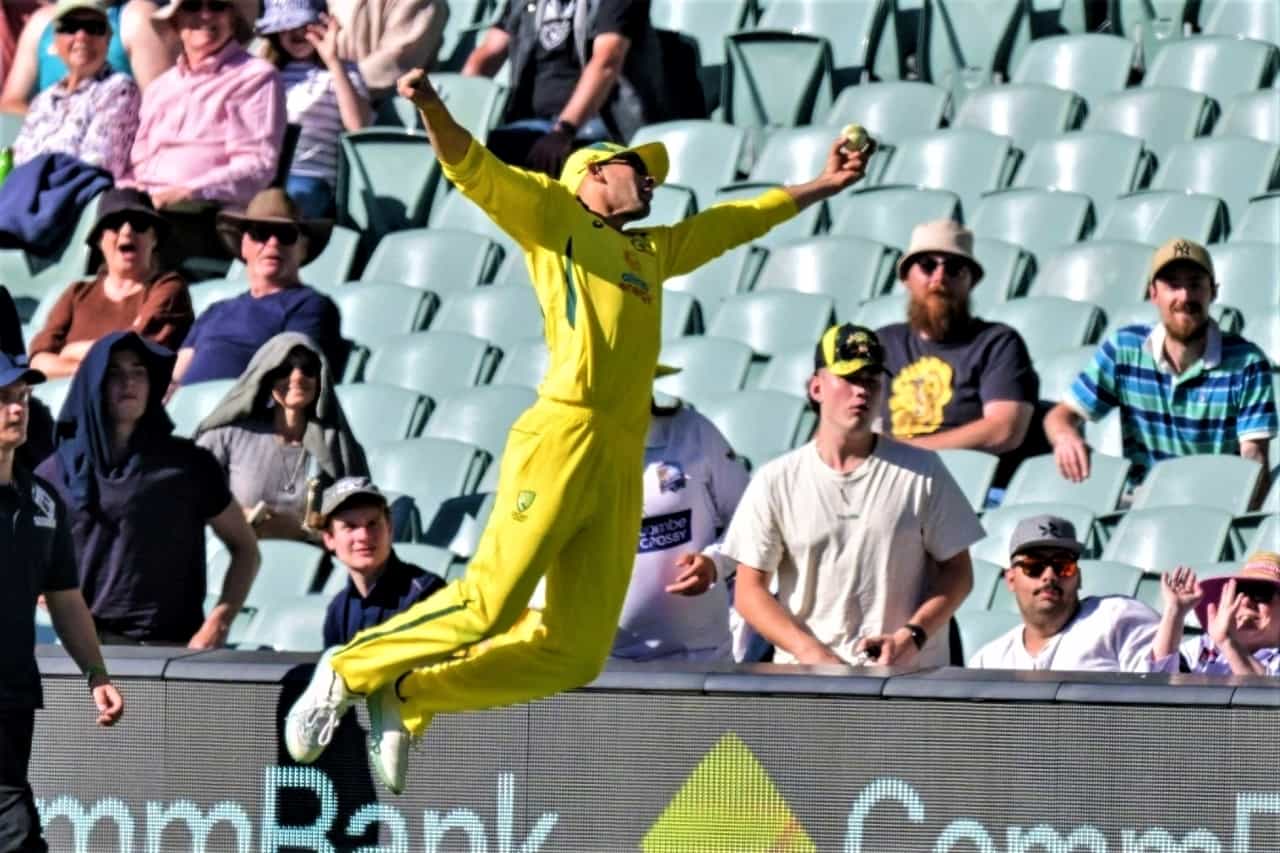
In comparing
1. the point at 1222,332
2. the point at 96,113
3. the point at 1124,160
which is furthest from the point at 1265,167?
the point at 96,113

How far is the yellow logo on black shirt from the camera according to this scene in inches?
328

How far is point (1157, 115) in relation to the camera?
10148 mm

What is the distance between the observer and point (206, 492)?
7.78 m

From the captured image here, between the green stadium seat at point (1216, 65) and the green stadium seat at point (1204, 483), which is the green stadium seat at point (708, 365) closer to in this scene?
the green stadium seat at point (1204, 483)

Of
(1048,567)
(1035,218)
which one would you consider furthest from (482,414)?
(1048,567)

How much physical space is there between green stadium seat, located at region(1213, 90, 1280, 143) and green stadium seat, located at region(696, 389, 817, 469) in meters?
2.33

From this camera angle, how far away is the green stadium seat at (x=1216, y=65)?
33.6ft

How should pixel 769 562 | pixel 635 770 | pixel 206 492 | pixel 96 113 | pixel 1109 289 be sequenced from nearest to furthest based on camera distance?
pixel 635 770, pixel 769 562, pixel 206 492, pixel 1109 289, pixel 96 113

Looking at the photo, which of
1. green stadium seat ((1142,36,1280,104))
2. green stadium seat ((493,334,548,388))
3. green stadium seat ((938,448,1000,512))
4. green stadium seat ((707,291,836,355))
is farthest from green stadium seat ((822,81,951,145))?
green stadium seat ((938,448,1000,512))

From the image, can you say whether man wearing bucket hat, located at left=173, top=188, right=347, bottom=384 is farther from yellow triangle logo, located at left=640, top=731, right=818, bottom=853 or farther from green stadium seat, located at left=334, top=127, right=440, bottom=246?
yellow triangle logo, located at left=640, top=731, right=818, bottom=853

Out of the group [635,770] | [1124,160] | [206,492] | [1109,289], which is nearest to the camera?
[635,770]

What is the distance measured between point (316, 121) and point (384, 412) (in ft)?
7.02

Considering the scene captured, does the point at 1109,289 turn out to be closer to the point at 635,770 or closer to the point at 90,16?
the point at 635,770

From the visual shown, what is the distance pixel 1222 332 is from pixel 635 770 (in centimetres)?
282
